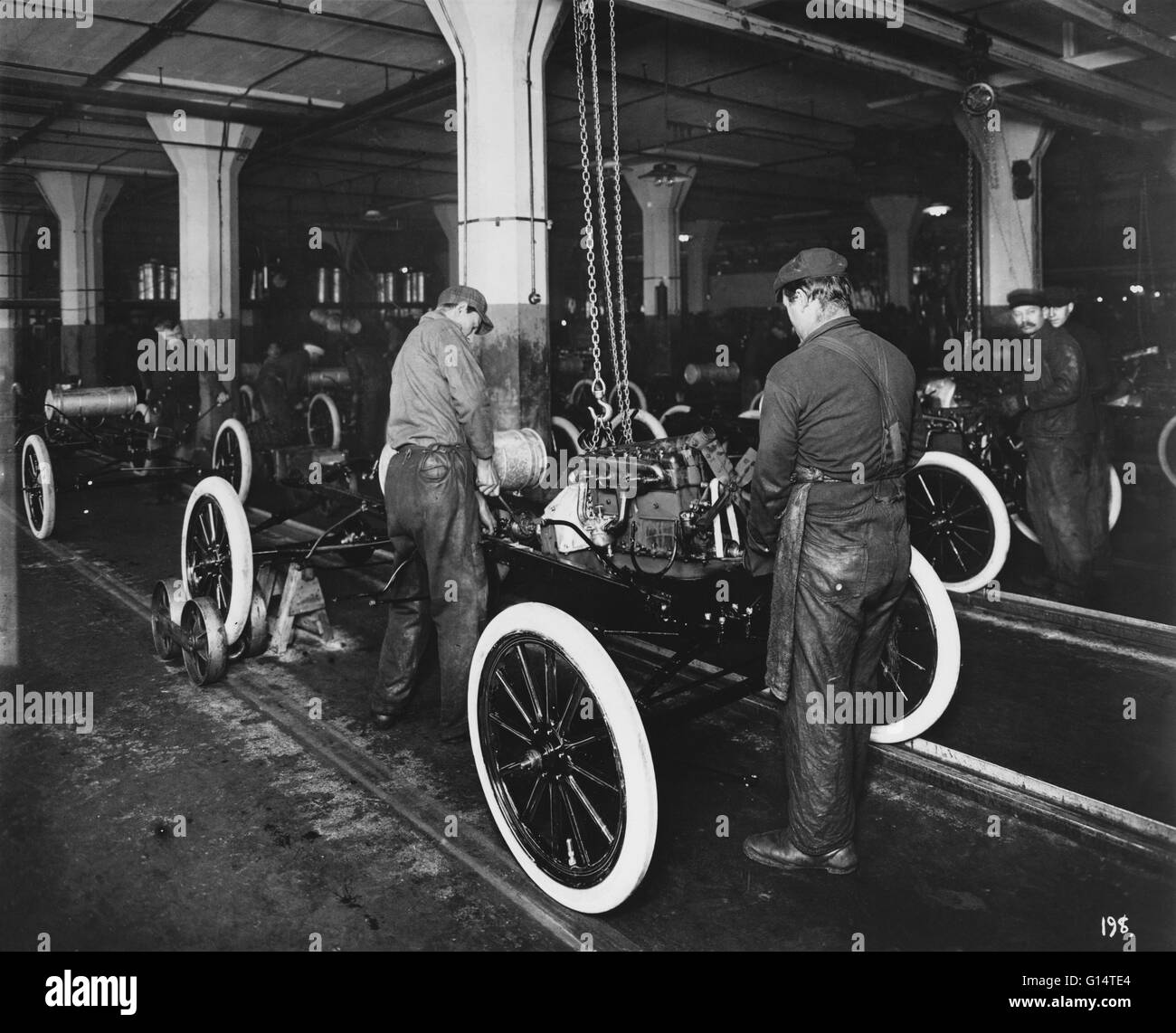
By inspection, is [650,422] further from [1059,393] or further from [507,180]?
[1059,393]

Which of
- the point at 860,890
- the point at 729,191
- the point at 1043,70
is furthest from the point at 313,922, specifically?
the point at 729,191

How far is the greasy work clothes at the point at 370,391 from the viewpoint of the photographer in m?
10.4

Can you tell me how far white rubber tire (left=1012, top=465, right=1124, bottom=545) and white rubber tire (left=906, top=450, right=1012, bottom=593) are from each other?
0.59 metres

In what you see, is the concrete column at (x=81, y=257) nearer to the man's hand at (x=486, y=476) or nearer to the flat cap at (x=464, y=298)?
the flat cap at (x=464, y=298)

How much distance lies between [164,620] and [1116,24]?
31.5 feet

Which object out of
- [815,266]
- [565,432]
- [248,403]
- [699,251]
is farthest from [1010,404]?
[699,251]

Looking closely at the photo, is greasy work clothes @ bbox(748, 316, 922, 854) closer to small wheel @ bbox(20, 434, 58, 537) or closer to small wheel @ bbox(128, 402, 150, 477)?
small wheel @ bbox(20, 434, 58, 537)

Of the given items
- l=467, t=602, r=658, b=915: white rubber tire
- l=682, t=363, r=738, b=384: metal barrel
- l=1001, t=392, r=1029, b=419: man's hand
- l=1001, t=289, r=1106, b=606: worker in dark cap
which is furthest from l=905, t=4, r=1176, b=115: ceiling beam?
l=467, t=602, r=658, b=915: white rubber tire

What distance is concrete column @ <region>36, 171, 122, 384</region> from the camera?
56.1 ft

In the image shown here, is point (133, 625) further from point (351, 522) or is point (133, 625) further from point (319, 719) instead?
point (319, 719)

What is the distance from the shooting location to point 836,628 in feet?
9.81

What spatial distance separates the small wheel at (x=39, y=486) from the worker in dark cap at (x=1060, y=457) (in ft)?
24.3

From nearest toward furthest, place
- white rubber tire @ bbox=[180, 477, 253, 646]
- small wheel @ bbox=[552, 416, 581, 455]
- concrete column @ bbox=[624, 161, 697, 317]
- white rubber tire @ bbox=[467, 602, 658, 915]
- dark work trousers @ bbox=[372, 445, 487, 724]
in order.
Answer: white rubber tire @ bbox=[467, 602, 658, 915], dark work trousers @ bbox=[372, 445, 487, 724], white rubber tire @ bbox=[180, 477, 253, 646], small wheel @ bbox=[552, 416, 581, 455], concrete column @ bbox=[624, 161, 697, 317]

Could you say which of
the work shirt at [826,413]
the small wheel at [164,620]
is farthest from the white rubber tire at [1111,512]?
the small wheel at [164,620]
